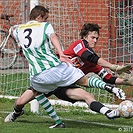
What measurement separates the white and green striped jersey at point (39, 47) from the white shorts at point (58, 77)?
63 millimetres

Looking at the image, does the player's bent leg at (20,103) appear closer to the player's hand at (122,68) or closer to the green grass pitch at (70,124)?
the green grass pitch at (70,124)

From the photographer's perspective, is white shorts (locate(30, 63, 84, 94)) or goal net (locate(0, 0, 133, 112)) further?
goal net (locate(0, 0, 133, 112))

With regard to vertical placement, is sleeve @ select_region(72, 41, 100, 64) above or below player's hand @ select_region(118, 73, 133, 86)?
above

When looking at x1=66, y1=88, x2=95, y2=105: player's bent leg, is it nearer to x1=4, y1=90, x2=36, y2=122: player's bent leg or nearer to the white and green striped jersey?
the white and green striped jersey

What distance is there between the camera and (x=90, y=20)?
12.2 m

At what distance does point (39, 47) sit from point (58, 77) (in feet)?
1.42

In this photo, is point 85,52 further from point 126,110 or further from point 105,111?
point 126,110

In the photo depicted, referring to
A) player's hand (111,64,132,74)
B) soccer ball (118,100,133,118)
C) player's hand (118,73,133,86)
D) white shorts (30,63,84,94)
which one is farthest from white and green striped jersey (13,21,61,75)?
player's hand (118,73,133,86)

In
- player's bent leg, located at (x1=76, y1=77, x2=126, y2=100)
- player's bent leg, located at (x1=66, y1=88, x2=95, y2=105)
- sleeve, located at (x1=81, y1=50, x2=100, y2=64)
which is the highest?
sleeve, located at (x1=81, y1=50, x2=100, y2=64)

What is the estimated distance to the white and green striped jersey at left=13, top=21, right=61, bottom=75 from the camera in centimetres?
779

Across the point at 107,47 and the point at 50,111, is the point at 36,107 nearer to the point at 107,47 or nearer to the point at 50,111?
the point at 50,111

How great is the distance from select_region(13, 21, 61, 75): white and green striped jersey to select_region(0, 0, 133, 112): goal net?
2.70 meters

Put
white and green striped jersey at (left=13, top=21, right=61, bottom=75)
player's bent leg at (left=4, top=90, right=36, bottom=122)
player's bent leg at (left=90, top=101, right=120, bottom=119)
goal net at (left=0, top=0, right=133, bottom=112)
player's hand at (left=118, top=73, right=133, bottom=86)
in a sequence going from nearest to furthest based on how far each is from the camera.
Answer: player's bent leg at (left=90, top=101, right=120, bottom=119) → white and green striped jersey at (left=13, top=21, right=61, bottom=75) → player's bent leg at (left=4, top=90, right=36, bottom=122) → player's hand at (left=118, top=73, right=133, bottom=86) → goal net at (left=0, top=0, right=133, bottom=112)

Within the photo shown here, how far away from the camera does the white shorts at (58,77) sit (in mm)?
7766
